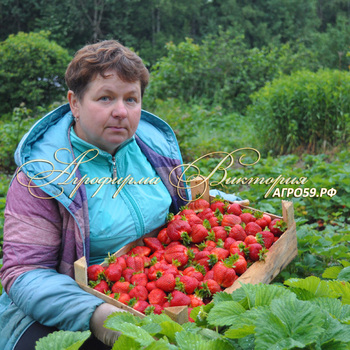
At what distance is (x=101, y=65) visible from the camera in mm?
2168

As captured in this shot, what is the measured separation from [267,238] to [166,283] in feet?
2.05

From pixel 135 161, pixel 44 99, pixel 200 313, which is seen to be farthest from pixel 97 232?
pixel 44 99

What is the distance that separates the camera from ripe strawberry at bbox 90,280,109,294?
196 centimetres

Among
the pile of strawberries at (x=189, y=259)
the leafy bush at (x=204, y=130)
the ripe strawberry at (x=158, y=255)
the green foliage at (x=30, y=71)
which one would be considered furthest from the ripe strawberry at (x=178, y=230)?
the green foliage at (x=30, y=71)

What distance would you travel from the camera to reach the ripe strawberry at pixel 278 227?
7.79 ft

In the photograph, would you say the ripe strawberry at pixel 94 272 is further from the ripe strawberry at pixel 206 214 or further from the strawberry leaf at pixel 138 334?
the strawberry leaf at pixel 138 334

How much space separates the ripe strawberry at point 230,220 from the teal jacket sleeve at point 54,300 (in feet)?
2.64

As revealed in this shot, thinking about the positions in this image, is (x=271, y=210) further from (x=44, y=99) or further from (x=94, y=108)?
(x=44, y=99)

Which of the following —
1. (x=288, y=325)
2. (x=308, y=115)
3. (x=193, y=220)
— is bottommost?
(x=308, y=115)

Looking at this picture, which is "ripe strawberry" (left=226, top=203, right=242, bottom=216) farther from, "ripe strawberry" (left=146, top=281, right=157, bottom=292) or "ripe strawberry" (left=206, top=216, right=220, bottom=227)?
"ripe strawberry" (left=146, top=281, right=157, bottom=292)

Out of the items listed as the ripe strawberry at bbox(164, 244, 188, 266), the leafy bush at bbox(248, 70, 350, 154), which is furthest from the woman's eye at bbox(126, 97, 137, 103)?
the leafy bush at bbox(248, 70, 350, 154)

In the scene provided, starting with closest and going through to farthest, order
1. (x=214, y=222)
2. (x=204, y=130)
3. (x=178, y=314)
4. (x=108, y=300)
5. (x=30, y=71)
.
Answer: (x=178, y=314) < (x=108, y=300) < (x=214, y=222) < (x=204, y=130) < (x=30, y=71)

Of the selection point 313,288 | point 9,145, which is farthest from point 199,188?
point 9,145

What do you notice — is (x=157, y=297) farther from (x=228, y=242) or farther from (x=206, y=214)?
(x=206, y=214)
